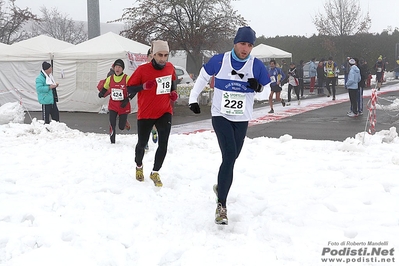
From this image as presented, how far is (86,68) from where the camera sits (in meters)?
17.1

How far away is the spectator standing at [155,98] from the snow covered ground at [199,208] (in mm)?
465

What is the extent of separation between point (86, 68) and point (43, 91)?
22.4 feet

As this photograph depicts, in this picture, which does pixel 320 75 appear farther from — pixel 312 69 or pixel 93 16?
pixel 93 16

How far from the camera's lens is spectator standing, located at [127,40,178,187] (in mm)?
5598

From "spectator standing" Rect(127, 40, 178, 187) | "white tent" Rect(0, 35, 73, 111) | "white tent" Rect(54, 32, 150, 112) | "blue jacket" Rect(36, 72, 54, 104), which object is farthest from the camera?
"white tent" Rect(0, 35, 73, 111)

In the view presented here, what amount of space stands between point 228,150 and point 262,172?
203cm

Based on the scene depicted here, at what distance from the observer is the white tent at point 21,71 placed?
17.6 metres

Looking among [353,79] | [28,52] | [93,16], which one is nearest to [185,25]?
[93,16]

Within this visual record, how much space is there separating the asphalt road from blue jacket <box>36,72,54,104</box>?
181 cm

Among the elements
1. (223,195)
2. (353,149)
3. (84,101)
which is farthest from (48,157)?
(84,101)

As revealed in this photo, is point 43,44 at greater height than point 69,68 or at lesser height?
greater

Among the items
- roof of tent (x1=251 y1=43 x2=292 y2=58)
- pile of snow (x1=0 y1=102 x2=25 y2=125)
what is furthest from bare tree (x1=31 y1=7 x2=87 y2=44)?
pile of snow (x1=0 y1=102 x2=25 y2=125)

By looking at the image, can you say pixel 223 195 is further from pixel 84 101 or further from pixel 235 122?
pixel 84 101

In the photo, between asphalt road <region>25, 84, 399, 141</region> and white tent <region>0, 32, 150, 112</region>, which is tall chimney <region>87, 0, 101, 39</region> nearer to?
white tent <region>0, 32, 150, 112</region>
